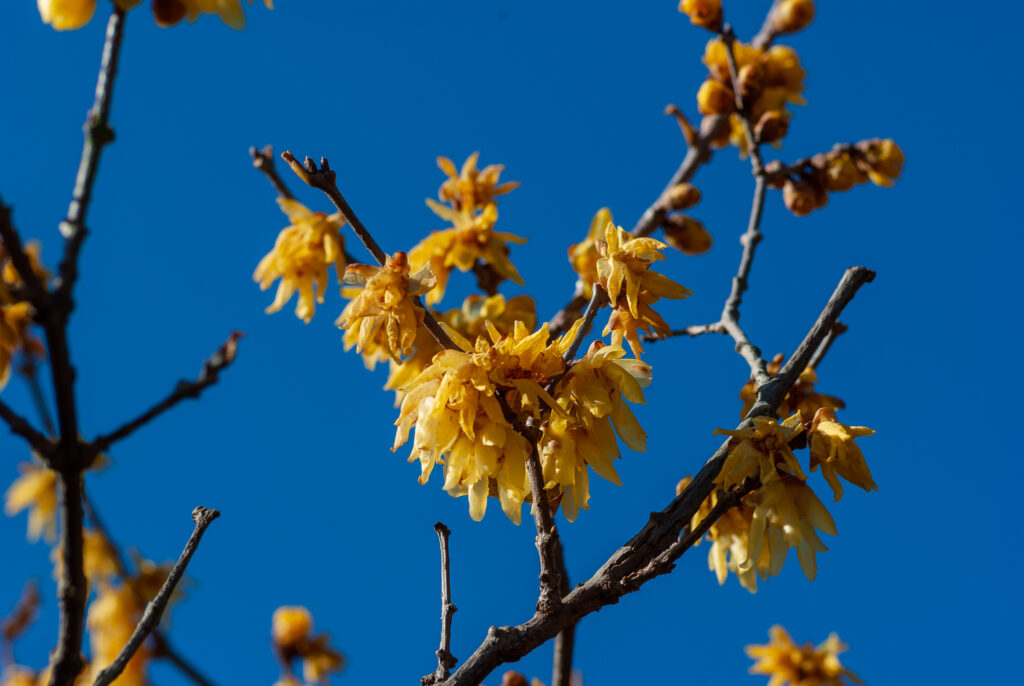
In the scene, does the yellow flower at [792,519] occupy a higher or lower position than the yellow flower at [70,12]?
lower

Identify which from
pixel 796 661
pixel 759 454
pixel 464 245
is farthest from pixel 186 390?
pixel 796 661

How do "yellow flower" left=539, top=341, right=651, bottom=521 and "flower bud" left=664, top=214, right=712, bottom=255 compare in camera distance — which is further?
"flower bud" left=664, top=214, right=712, bottom=255

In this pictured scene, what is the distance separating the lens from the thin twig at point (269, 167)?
10.6 feet

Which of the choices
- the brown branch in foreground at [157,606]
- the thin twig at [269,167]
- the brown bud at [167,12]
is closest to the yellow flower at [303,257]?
the thin twig at [269,167]

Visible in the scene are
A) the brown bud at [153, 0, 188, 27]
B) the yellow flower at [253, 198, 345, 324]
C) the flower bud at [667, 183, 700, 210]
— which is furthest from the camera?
the flower bud at [667, 183, 700, 210]

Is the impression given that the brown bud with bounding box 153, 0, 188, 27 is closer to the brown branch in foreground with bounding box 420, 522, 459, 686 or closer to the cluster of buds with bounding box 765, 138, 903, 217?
the brown branch in foreground with bounding box 420, 522, 459, 686

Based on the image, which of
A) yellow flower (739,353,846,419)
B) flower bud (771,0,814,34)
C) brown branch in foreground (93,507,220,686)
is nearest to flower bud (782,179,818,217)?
flower bud (771,0,814,34)

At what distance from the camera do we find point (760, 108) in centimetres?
418

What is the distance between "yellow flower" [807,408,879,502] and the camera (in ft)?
6.48

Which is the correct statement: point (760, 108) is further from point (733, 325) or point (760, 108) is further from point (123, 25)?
point (123, 25)

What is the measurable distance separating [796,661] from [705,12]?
9.97ft

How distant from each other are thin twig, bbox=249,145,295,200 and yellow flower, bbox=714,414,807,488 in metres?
1.95

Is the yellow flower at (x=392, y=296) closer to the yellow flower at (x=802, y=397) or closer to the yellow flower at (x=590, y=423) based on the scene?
the yellow flower at (x=590, y=423)

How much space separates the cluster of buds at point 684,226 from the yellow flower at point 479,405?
2273mm
